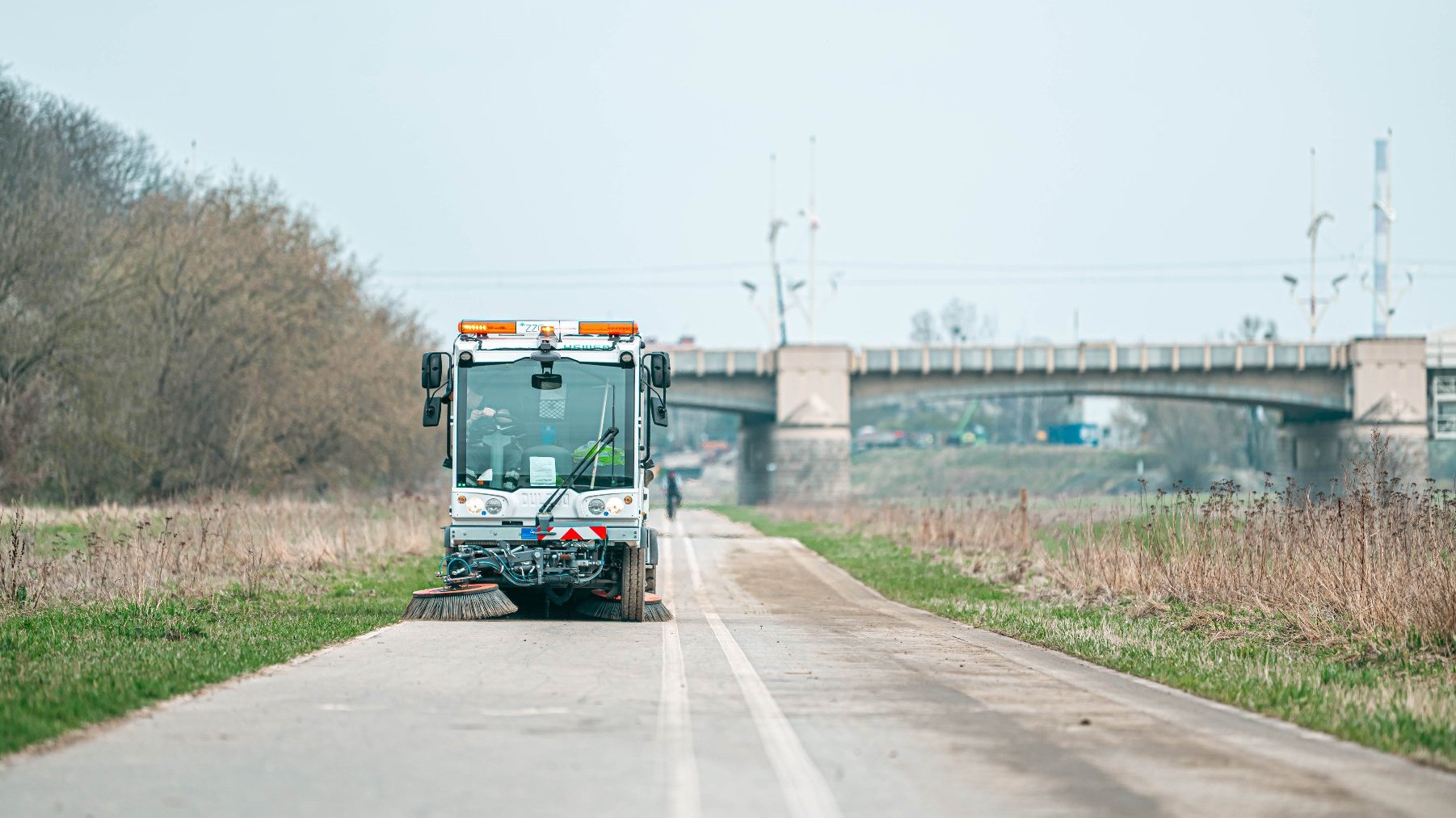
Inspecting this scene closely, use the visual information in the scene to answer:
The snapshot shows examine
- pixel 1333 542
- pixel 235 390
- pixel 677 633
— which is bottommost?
pixel 677 633

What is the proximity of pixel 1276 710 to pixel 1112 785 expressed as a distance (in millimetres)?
3342

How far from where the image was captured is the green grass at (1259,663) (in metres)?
9.69

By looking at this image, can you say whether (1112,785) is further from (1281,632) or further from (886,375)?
(886,375)

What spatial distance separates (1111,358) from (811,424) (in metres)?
16.3

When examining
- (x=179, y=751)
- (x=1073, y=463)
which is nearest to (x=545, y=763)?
(x=179, y=751)

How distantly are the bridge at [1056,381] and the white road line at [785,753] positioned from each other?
231 feet

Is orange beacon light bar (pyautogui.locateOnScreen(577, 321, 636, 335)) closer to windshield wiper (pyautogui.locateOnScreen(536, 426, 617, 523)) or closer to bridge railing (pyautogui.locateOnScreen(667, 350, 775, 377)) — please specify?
windshield wiper (pyautogui.locateOnScreen(536, 426, 617, 523))

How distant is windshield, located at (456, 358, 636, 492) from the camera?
58.0 feet

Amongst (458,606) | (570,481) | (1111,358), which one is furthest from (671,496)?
(458,606)

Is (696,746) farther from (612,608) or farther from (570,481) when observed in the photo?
(612,608)

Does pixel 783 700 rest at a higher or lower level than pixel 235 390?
lower

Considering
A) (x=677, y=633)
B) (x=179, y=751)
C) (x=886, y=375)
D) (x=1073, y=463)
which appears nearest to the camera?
(x=179, y=751)

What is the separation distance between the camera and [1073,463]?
12506 centimetres

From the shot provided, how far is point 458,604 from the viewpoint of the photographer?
17.1 m
